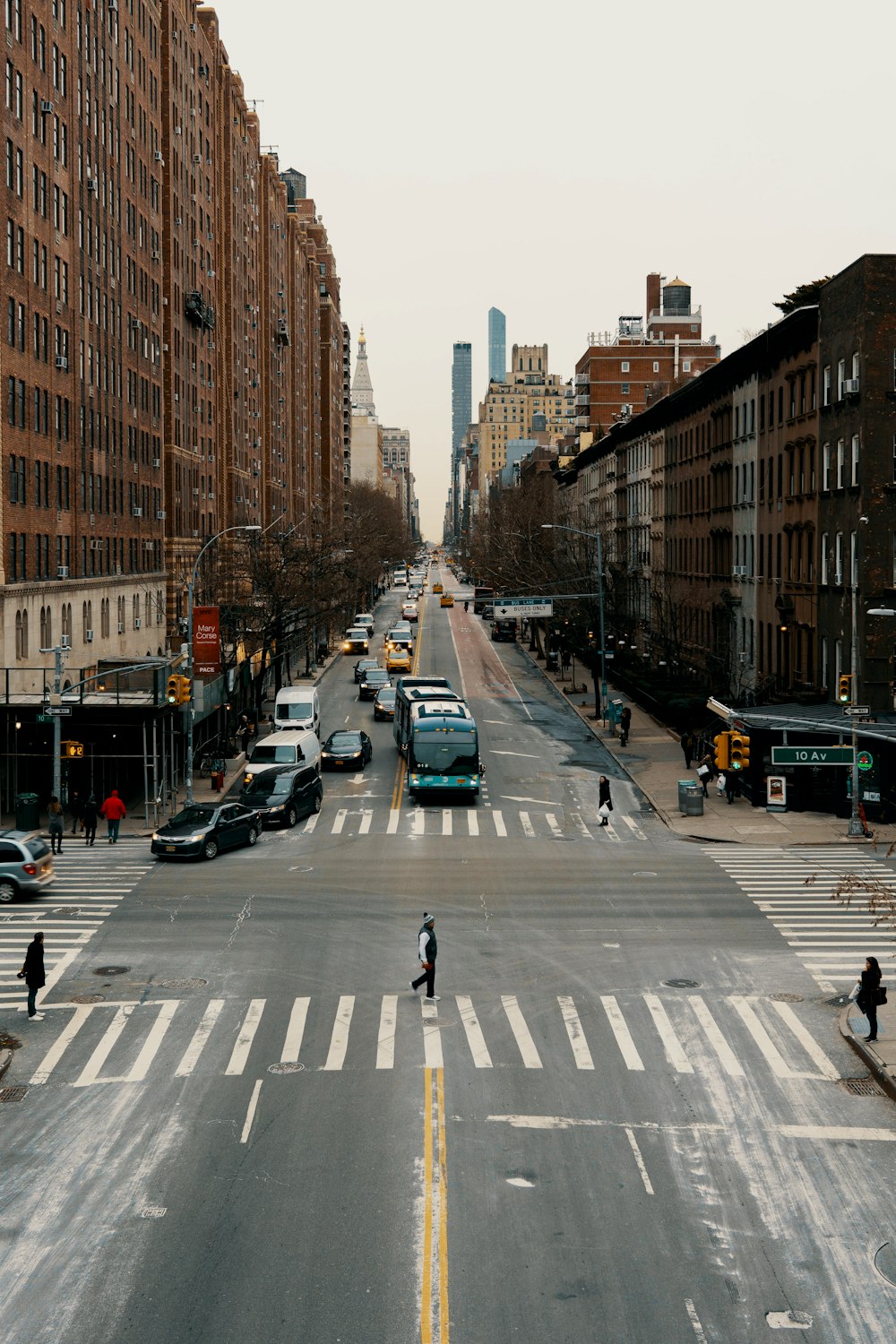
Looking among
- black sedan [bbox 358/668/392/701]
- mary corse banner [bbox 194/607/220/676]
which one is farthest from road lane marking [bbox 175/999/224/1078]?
black sedan [bbox 358/668/392/701]

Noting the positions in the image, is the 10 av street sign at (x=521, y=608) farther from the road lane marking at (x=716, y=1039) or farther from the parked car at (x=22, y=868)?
the road lane marking at (x=716, y=1039)

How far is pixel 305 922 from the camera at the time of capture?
105ft

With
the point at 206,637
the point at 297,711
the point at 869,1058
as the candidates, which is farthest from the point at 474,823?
the point at 869,1058

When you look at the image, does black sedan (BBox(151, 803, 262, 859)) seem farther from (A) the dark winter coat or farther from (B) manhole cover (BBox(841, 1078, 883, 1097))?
(B) manhole cover (BBox(841, 1078, 883, 1097))

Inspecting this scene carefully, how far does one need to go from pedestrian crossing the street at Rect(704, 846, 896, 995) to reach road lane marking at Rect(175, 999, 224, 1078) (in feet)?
33.9

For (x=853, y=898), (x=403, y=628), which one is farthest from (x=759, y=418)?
(x=403, y=628)

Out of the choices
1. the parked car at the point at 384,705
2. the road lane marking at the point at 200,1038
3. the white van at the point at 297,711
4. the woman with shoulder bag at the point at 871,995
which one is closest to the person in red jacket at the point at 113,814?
the road lane marking at the point at 200,1038

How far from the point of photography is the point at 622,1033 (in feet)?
76.8

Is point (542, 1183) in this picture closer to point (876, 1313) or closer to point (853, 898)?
point (876, 1313)

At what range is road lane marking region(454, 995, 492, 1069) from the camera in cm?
2189

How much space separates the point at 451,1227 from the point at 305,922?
55.4ft

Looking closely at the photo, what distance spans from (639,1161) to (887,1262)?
11.7 feet

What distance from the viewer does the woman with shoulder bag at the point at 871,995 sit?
22562 mm

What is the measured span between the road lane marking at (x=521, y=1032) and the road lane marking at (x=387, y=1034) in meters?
1.97
